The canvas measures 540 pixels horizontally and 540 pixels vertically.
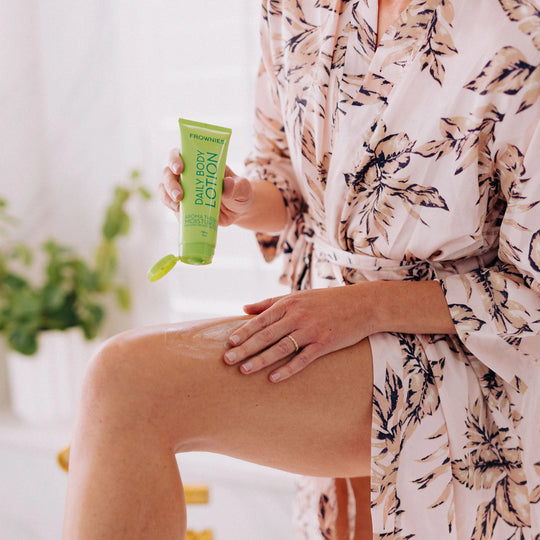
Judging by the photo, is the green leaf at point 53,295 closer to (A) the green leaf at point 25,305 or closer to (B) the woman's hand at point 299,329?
(A) the green leaf at point 25,305

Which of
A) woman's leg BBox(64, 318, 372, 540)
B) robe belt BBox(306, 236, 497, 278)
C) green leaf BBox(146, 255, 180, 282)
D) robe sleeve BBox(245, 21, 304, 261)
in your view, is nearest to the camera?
woman's leg BBox(64, 318, 372, 540)

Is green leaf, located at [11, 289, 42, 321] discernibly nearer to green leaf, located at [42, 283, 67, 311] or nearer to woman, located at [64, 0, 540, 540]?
green leaf, located at [42, 283, 67, 311]

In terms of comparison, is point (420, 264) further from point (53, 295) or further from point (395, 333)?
point (53, 295)

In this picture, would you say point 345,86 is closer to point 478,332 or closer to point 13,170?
point 478,332

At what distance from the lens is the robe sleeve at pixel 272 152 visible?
98cm

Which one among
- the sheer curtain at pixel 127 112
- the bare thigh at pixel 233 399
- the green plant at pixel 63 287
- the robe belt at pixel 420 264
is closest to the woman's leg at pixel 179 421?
the bare thigh at pixel 233 399

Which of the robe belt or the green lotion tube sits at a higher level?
the green lotion tube

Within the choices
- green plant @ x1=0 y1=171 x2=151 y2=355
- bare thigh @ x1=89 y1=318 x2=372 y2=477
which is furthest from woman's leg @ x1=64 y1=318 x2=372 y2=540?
green plant @ x1=0 y1=171 x2=151 y2=355

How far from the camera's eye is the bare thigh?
0.62m

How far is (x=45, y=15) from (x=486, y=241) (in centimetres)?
127

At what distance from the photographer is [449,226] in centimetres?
73

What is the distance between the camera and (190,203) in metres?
0.72

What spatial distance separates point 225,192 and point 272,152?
0.26m

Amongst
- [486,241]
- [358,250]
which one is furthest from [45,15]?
[486,241]
